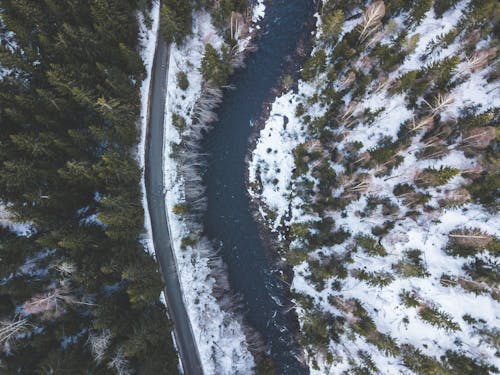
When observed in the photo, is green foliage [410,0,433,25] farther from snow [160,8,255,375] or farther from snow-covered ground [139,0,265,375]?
snow [160,8,255,375]

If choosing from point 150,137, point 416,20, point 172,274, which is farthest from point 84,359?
point 416,20

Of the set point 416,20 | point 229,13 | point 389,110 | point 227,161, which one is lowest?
point 389,110

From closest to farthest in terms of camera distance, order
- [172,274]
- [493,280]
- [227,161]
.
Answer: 1. [493,280]
2. [172,274]
3. [227,161]

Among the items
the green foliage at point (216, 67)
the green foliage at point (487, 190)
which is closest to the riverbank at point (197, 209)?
the green foliage at point (216, 67)

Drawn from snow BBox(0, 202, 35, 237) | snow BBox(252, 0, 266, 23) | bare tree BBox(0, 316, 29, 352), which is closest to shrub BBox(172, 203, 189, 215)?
snow BBox(0, 202, 35, 237)

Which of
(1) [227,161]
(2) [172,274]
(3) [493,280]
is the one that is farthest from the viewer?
(1) [227,161]

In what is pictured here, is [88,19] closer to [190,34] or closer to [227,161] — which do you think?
[190,34]

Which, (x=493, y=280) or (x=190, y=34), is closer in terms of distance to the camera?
(x=493, y=280)

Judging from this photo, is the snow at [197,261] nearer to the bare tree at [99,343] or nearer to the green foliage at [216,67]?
the green foliage at [216,67]
